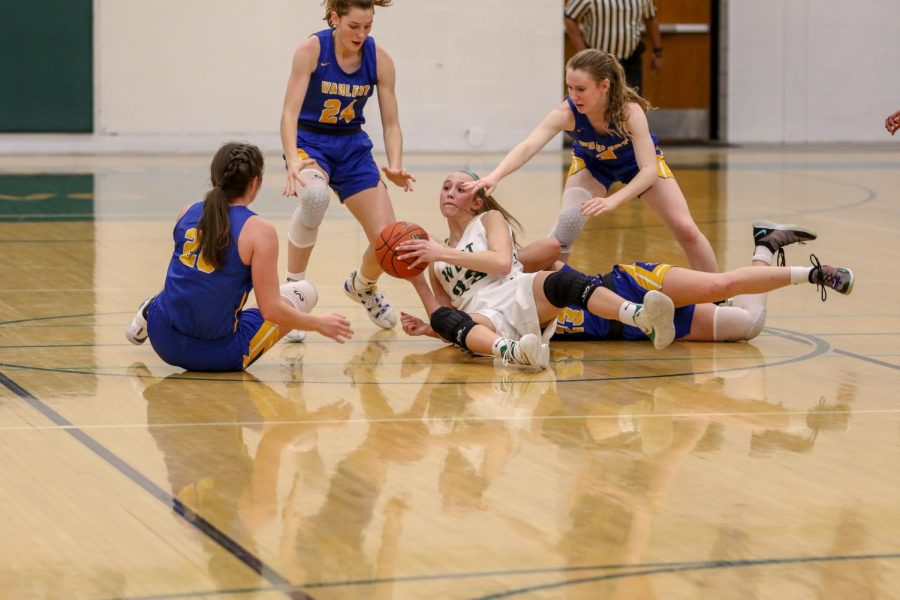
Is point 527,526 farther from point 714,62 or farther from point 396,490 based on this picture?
point 714,62

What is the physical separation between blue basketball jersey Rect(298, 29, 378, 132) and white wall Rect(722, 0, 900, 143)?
11.4 metres

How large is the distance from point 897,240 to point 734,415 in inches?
186

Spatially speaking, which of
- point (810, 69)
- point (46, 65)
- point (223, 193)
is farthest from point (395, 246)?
point (810, 69)

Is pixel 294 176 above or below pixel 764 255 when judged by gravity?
above

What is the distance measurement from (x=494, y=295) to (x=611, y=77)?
41.4 inches

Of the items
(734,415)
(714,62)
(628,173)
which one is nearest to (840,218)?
(628,173)

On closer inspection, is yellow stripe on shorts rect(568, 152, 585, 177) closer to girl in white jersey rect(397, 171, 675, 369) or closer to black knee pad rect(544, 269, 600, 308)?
girl in white jersey rect(397, 171, 675, 369)

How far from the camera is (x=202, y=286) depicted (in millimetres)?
4660

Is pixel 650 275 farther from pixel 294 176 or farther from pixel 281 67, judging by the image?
pixel 281 67

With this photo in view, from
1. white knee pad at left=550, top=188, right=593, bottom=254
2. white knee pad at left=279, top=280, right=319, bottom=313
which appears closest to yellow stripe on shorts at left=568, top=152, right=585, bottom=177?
white knee pad at left=550, top=188, right=593, bottom=254

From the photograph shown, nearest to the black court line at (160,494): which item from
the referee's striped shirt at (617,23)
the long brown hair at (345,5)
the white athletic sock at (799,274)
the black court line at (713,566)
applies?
the black court line at (713,566)

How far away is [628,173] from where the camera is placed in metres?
6.19

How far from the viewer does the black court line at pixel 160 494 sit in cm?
282

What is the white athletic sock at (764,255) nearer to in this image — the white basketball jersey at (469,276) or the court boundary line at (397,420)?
the white basketball jersey at (469,276)
